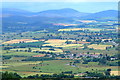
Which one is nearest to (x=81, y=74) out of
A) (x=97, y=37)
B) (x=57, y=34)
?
(x=97, y=37)

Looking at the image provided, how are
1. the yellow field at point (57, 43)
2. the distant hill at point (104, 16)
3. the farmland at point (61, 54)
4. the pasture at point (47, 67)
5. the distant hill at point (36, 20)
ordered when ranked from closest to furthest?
the pasture at point (47, 67) → the farmland at point (61, 54) → the yellow field at point (57, 43) → the distant hill at point (36, 20) → the distant hill at point (104, 16)

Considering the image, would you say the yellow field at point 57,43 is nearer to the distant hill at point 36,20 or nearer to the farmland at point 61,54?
the farmland at point 61,54

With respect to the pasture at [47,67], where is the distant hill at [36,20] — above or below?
above

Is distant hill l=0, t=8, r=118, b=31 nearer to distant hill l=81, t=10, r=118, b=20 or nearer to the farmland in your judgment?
distant hill l=81, t=10, r=118, b=20

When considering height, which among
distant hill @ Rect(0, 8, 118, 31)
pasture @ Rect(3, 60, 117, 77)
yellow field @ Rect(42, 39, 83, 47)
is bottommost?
pasture @ Rect(3, 60, 117, 77)

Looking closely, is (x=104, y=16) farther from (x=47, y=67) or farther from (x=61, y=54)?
(x=47, y=67)

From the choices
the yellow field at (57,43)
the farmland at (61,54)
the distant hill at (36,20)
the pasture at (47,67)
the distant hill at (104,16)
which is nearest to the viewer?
the pasture at (47,67)

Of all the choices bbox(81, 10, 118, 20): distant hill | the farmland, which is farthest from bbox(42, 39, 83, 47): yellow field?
bbox(81, 10, 118, 20): distant hill

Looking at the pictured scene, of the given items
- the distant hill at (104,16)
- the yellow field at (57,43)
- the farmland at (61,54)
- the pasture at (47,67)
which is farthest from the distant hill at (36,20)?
the pasture at (47,67)

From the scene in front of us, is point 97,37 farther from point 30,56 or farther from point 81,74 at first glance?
point 81,74

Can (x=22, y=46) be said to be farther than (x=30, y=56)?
Result: Yes

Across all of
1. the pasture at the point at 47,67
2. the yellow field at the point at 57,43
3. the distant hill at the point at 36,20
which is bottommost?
the pasture at the point at 47,67
